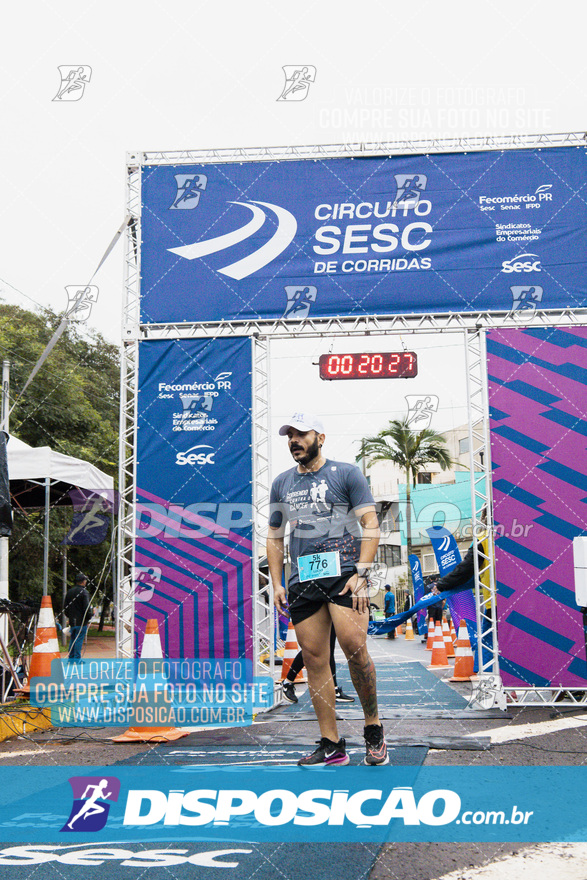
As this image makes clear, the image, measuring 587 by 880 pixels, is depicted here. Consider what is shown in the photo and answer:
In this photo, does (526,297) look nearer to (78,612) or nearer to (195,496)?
(195,496)

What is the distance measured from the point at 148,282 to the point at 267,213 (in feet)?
5.25

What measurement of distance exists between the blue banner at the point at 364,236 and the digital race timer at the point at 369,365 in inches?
19.7

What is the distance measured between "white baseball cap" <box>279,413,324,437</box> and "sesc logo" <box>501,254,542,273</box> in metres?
4.96

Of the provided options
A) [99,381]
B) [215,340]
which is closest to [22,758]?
[215,340]

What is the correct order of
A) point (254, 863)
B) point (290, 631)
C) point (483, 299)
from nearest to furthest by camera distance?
point (254, 863), point (483, 299), point (290, 631)

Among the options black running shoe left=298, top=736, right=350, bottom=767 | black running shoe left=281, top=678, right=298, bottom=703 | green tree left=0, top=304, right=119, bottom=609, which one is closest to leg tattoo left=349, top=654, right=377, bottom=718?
black running shoe left=298, top=736, right=350, bottom=767

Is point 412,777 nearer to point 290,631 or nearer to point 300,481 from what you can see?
point 300,481

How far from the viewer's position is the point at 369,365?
9570 mm

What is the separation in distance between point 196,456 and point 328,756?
200 inches

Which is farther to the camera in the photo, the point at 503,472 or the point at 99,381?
the point at 99,381

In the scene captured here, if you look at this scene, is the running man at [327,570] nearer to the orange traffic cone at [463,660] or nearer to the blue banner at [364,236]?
the blue banner at [364,236]

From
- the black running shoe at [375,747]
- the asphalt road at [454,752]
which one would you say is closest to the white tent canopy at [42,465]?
the asphalt road at [454,752]

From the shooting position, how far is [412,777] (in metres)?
4.59

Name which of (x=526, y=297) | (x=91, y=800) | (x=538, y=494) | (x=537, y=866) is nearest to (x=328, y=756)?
(x=91, y=800)
